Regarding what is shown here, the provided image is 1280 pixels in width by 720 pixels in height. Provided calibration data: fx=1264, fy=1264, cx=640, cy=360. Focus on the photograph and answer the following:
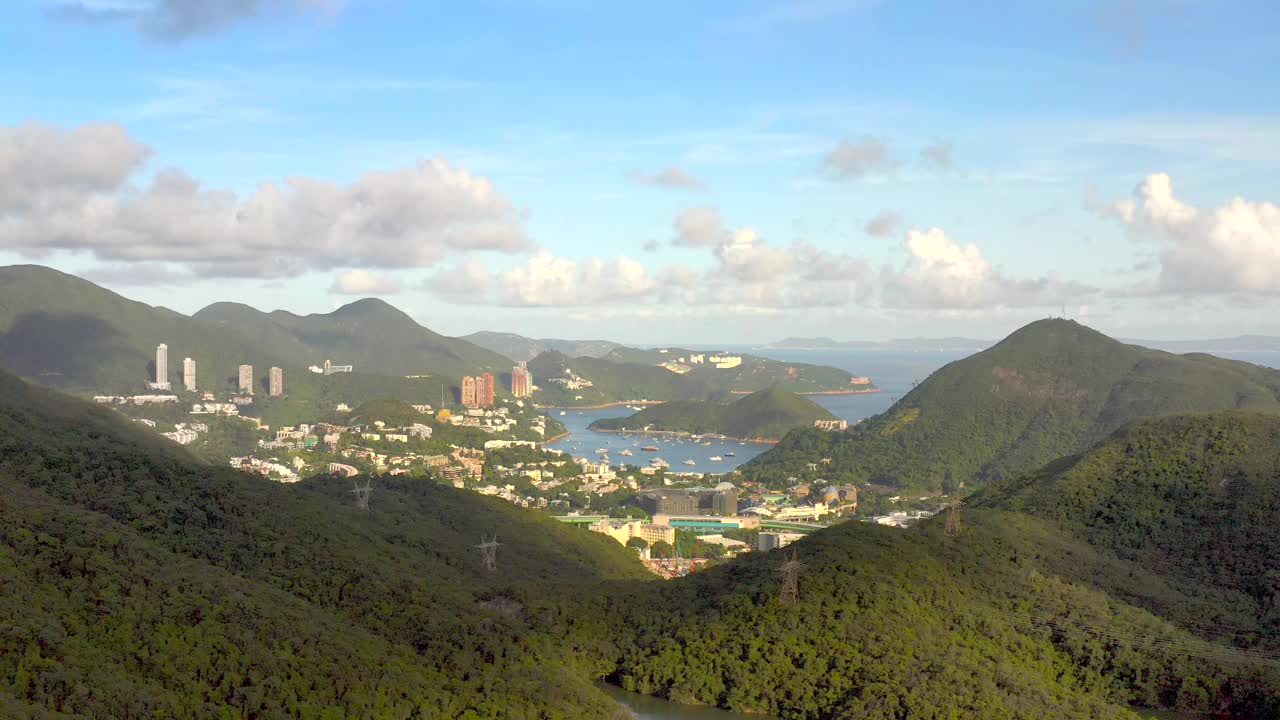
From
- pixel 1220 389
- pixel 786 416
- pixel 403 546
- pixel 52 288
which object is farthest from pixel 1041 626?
pixel 52 288

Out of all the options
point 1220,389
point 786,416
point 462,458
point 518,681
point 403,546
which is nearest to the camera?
point 518,681

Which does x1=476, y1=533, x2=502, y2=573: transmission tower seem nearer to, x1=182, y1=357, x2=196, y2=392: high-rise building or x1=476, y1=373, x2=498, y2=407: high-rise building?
x1=182, y1=357, x2=196, y2=392: high-rise building

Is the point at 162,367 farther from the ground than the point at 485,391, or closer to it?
farther from the ground

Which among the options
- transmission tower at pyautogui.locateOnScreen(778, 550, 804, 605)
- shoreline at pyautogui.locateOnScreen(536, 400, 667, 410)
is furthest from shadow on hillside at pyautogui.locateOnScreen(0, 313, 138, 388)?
transmission tower at pyautogui.locateOnScreen(778, 550, 804, 605)

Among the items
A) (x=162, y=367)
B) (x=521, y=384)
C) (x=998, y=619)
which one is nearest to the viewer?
(x=998, y=619)

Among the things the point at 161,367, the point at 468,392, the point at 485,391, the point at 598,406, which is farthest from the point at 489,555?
the point at 598,406

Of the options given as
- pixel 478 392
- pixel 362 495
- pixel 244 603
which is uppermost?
pixel 478 392

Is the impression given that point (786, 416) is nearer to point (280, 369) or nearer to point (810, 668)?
point (280, 369)

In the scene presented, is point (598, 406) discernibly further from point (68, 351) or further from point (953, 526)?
point (953, 526)
